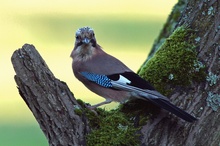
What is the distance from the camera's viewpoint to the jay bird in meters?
7.07

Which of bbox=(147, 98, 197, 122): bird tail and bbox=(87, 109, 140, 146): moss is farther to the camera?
bbox=(147, 98, 197, 122): bird tail

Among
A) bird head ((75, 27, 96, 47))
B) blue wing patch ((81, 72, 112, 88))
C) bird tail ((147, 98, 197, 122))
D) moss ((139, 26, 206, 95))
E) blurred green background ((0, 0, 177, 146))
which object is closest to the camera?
bird tail ((147, 98, 197, 122))

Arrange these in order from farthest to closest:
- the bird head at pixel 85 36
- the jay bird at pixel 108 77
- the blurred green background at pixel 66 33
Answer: the blurred green background at pixel 66 33 → the bird head at pixel 85 36 → the jay bird at pixel 108 77

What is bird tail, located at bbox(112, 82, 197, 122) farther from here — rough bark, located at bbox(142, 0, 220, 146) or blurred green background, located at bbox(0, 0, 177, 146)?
blurred green background, located at bbox(0, 0, 177, 146)

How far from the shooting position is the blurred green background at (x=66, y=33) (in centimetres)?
1541

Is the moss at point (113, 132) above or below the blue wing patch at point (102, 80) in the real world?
below

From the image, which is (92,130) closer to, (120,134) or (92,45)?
(120,134)

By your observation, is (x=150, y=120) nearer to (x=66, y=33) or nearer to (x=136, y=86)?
(x=136, y=86)

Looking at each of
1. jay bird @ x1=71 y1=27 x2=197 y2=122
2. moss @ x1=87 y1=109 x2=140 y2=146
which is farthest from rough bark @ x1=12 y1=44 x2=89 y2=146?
jay bird @ x1=71 y1=27 x2=197 y2=122

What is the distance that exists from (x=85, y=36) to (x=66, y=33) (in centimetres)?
1165

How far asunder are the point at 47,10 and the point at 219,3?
13897 mm

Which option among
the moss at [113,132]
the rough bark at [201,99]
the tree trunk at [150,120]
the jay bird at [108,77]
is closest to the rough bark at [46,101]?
the tree trunk at [150,120]

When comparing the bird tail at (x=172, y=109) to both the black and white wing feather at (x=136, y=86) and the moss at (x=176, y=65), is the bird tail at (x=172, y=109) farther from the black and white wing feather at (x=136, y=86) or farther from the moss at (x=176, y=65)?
the moss at (x=176, y=65)

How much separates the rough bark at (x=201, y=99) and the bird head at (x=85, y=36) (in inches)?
40.8
